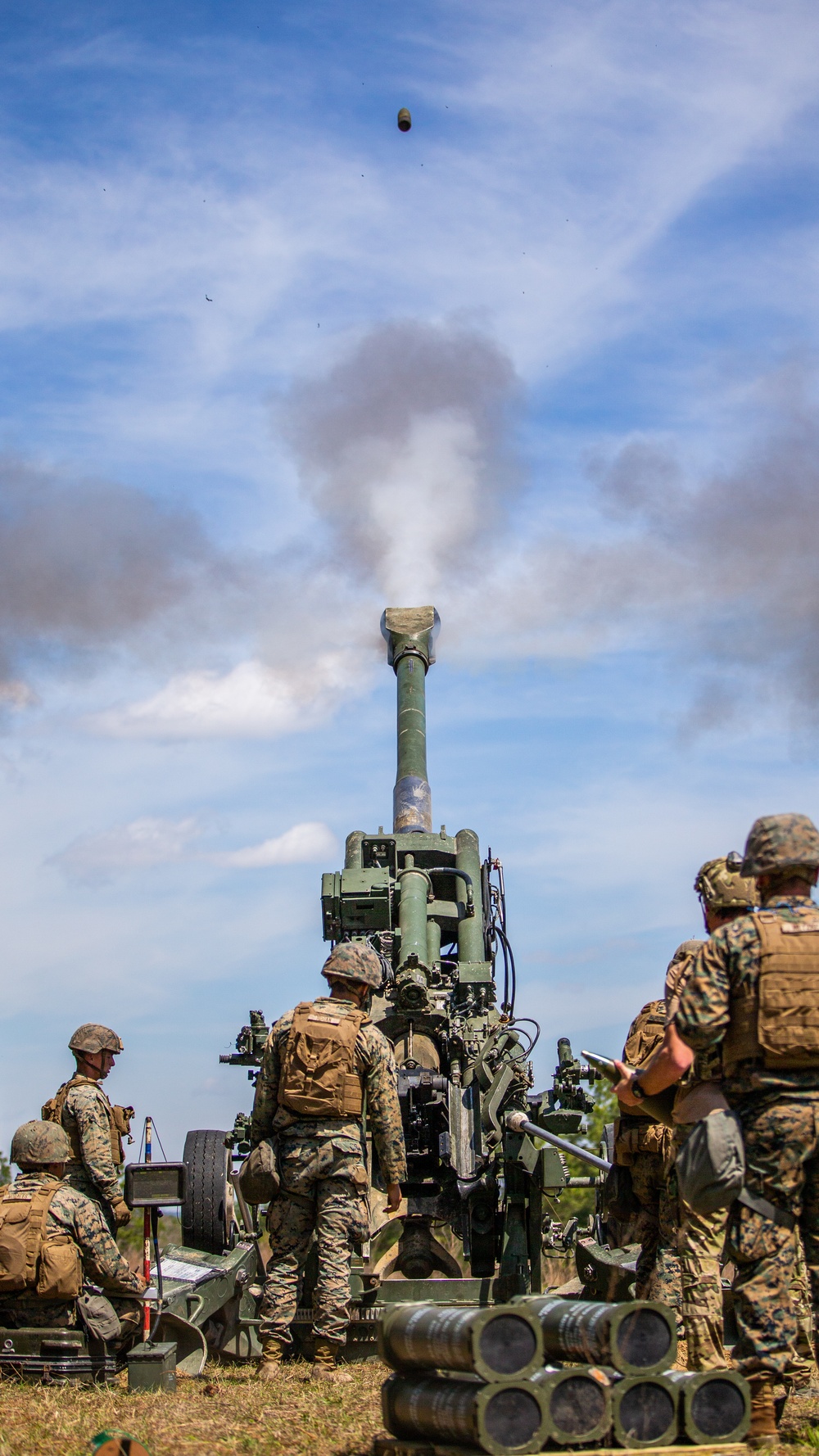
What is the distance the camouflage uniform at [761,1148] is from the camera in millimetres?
4676

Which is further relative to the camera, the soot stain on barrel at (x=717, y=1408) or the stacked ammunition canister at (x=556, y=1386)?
the soot stain on barrel at (x=717, y=1408)

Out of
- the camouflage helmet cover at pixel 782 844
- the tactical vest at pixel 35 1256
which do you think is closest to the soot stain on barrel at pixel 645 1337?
the camouflage helmet cover at pixel 782 844

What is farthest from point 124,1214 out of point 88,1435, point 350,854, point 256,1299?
point 350,854

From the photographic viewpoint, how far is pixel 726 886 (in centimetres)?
620

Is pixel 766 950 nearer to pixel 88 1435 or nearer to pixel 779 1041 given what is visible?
pixel 779 1041

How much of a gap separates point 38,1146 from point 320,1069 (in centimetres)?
141

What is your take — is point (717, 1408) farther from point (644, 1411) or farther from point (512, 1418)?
point (512, 1418)

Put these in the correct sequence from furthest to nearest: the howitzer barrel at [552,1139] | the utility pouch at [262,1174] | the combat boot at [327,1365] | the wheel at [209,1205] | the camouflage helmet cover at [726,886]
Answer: the wheel at [209,1205], the howitzer barrel at [552,1139], the utility pouch at [262,1174], the combat boot at [327,1365], the camouflage helmet cover at [726,886]

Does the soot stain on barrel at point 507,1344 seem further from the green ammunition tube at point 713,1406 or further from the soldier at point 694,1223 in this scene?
the soldier at point 694,1223

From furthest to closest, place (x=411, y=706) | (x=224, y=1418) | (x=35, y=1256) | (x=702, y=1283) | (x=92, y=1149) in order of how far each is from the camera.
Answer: (x=411, y=706) < (x=92, y=1149) < (x=35, y=1256) < (x=224, y=1418) < (x=702, y=1283)

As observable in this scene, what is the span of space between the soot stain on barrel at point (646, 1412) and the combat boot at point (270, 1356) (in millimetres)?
3158

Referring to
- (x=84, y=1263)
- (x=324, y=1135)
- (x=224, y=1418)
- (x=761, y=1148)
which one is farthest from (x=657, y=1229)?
(x=84, y=1263)

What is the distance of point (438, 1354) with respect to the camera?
4.30 m

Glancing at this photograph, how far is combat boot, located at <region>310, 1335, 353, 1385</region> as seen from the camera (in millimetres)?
6605
